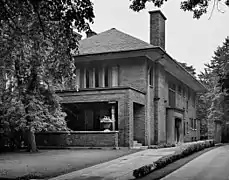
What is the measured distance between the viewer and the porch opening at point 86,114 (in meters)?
25.5

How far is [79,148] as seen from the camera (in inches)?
884

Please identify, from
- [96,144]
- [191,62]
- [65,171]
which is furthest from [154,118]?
[191,62]

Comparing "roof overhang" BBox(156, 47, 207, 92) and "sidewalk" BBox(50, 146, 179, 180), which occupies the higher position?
"roof overhang" BBox(156, 47, 207, 92)

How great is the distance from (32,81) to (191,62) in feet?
196

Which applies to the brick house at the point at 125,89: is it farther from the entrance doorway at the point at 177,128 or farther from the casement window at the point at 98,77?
the entrance doorway at the point at 177,128

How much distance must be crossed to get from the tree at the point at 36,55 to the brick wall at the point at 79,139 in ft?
4.74

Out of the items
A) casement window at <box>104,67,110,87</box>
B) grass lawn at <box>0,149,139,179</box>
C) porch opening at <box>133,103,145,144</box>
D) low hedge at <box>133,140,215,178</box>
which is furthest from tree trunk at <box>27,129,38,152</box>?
low hedge at <box>133,140,215,178</box>

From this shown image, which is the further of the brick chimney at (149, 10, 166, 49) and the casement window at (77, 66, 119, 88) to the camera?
the brick chimney at (149, 10, 166, 49)

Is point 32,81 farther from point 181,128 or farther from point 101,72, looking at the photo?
point 181,128

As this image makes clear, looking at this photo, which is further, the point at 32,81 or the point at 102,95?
the point at 102,95

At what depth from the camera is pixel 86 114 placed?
1033 inches

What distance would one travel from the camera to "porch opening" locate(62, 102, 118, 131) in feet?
83.7

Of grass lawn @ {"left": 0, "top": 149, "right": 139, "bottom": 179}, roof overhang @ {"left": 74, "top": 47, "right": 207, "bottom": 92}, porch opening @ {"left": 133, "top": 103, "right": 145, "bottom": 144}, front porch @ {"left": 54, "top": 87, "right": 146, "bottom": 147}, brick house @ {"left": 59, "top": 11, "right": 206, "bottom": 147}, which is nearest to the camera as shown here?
grass lawn @ {"left": 0, "top": 149, "right": 139, "bottom": 179}

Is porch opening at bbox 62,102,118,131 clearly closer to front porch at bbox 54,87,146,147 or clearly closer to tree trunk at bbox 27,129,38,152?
front porch at bbox 54,87,146,147
